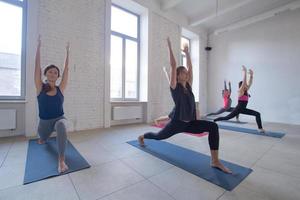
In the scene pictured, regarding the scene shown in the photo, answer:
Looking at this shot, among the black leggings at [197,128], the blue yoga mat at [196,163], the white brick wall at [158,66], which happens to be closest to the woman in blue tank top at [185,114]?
the black leggings at [197,128]

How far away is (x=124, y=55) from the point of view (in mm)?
5016

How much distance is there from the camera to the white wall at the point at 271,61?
5406 mm

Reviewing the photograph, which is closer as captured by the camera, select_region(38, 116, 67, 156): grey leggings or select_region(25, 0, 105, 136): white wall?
select_region(38, 116, 67, 156): grey leggings

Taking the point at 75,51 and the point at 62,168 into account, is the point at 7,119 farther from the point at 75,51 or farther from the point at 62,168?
the point at 62,168

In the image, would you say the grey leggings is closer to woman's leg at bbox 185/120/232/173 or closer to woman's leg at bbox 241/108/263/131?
woman's leg at bbox 185/120/232/173

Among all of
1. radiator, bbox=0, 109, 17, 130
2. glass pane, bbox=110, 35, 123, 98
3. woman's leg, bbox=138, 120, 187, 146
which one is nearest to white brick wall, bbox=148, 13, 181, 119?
glass pane, bbox=110, 35, 123, 98

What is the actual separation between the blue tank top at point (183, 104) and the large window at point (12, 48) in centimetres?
330

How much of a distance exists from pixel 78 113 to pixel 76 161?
2008mm

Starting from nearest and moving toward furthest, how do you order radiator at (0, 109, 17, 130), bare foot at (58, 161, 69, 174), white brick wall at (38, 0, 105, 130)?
1. bare foot at (58, 161, 69, 174)
2. radiator at (0, 109, 17, 130)
3. white brick wall at (38, 0, 105, 130)

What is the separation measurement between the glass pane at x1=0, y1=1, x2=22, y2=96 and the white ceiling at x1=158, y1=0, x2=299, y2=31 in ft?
13.9

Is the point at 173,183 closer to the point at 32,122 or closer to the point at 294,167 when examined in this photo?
the point at 294,167

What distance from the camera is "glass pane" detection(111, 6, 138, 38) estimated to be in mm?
4821

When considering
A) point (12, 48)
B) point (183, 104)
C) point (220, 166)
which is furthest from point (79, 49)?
point (220, 166)

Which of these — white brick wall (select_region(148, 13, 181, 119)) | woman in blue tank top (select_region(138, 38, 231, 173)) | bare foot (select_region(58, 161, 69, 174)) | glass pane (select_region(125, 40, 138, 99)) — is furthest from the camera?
white brick wall (select_region(148, 13, 181, 119))
